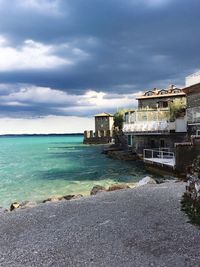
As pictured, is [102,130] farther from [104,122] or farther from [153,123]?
[153,123]

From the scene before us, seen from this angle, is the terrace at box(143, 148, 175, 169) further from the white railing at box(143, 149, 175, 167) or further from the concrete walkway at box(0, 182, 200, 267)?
the concrete walkway at box(0, 182, 200, 267)

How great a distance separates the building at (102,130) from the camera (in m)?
120

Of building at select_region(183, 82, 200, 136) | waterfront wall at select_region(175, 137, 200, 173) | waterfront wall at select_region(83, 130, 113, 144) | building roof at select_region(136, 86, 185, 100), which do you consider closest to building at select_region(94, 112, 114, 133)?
waterfront wall at select_region(83, 130, 113, 144)

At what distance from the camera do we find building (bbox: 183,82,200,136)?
131 ft

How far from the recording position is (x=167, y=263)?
10117 mm

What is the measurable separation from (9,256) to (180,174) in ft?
74.0

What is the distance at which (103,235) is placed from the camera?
41.3 feet

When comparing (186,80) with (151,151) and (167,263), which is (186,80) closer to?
(151,151)

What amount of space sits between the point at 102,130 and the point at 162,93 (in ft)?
164

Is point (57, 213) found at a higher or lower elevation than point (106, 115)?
lower

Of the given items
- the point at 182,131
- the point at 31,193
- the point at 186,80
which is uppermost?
the point at 186,80

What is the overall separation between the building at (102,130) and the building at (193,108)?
253 feet

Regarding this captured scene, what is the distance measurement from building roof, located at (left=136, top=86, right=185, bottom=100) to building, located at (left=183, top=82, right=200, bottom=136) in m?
27.6

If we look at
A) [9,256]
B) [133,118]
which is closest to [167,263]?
[9,256]
